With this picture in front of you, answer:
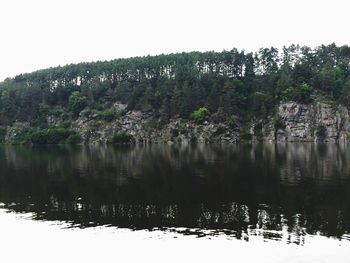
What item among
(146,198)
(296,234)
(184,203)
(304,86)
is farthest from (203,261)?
(304,86)

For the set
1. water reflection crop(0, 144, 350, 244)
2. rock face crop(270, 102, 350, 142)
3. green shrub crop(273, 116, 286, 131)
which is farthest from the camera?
green shrub crop(273, 116, 286, 131)

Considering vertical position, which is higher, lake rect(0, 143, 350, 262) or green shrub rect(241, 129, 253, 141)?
lake rect(0, 143, 350, 262)

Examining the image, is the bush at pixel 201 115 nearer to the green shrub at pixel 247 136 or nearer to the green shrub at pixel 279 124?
the green shrub at pixel 247 136

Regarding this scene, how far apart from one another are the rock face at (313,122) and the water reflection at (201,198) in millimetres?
99890

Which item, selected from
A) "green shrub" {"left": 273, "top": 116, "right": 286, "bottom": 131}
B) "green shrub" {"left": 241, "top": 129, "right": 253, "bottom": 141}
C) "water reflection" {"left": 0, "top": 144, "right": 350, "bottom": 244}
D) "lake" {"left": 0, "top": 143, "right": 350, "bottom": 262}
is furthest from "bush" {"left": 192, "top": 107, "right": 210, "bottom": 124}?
"lake" {"left": 0, "top": 143, "right": 350, "bottom": 262}

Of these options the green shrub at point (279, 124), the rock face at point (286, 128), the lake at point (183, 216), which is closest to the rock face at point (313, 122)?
the rock face at point (286, 128)

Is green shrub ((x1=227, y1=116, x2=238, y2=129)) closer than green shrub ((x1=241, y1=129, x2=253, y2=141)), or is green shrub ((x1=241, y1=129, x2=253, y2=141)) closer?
green shrub ((x1=241, y1=129, x2=253, y2=141))

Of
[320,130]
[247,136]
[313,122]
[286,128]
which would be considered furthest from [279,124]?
[320,130]

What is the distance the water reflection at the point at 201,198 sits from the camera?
37500 millimetres

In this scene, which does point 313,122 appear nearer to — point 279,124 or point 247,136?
point 279,124

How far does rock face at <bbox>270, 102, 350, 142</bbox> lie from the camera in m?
174

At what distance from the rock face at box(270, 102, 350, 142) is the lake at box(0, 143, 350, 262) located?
110 m

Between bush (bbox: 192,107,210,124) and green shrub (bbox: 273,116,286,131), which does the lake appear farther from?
bush (bbox: 192,107,210,124)

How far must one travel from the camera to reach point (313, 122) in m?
179
